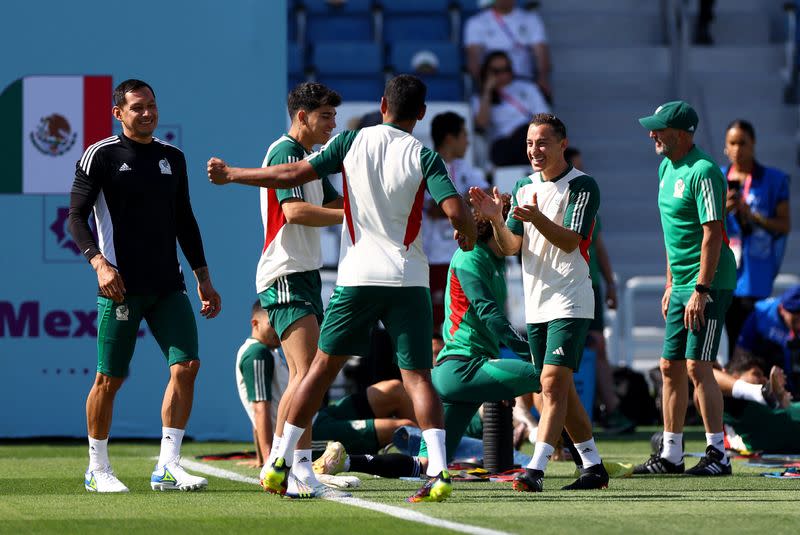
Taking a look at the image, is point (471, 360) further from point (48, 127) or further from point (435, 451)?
point (48, 127)

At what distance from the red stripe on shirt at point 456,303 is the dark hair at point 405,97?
1.42m

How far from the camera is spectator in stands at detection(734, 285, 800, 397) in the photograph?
34.3 ft

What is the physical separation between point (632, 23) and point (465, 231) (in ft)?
44.7

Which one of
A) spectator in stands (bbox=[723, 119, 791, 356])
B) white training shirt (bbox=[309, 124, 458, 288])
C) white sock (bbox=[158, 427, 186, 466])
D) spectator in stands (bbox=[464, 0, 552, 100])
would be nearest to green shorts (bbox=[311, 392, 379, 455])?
white sock (bbox=[158, 427, 186, 466])

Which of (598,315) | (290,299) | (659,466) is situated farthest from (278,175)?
(598,315)

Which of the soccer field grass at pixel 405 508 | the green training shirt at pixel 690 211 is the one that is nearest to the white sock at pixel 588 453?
the soccer field grass at pixel 405 508

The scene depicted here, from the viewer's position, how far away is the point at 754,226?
35.7 ft

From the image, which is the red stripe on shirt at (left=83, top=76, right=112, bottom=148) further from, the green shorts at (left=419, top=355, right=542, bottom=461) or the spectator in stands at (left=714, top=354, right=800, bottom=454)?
the spectator in stands at (left=714, top=354, right=800, bottom=454)

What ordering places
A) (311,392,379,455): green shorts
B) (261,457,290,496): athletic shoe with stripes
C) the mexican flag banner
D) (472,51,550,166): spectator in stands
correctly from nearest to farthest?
(261,457,290,496): athletic shoe with stripes
(311,392,379,455): green shorts
the mexican flag banner
(472,51,550,166): spectator in stands

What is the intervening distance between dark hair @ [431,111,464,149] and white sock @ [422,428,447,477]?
12.1 feet

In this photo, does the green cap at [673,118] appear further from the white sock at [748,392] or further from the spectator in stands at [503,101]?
the spectator in stands at [503,101]

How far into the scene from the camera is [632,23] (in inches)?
771

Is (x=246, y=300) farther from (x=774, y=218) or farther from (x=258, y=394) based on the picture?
(x=774, y=218)

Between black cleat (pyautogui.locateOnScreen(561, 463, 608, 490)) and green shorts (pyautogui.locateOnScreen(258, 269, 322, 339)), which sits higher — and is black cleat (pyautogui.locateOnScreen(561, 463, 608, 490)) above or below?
below
